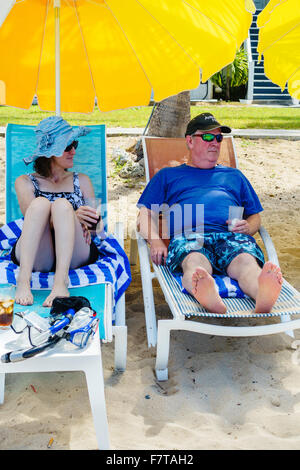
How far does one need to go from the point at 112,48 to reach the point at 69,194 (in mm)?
1238

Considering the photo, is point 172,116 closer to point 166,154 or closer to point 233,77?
point 166,154

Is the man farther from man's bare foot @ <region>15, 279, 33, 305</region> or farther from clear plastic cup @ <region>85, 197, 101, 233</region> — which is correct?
man's bare foot @ <region>15, 279, 33, 305</region>

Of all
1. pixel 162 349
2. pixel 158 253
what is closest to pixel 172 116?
pixel 158 253

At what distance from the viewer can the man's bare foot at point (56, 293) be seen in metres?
2.86

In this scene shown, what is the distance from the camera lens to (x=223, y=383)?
289cm

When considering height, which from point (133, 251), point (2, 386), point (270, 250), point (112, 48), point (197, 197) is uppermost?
point (112, 48)

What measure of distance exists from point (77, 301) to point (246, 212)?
1.79 m

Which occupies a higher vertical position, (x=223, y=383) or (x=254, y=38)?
(x=254, y=38)

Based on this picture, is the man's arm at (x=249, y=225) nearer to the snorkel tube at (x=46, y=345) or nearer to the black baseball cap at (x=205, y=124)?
the black baseball cap at (x=205, y=124)

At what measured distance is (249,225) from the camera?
376cm

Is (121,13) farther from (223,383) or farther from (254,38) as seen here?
(254,38)

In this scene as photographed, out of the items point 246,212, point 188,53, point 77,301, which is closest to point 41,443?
point 77,301

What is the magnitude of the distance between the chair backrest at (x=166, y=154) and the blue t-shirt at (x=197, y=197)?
1.43ft

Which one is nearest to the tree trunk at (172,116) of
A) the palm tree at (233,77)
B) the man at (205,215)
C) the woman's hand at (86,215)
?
the man at (205,215)
